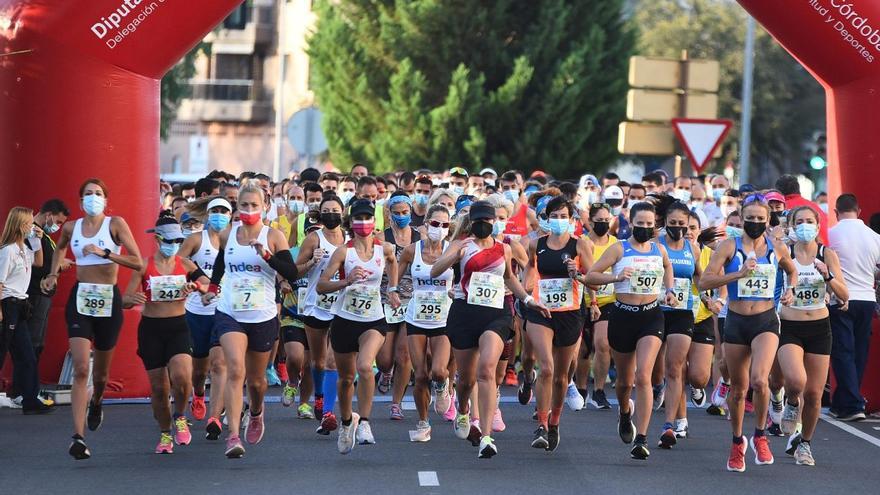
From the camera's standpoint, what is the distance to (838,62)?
1608 centimetres

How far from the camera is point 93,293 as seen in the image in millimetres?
13133

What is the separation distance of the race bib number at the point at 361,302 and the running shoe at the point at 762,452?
2.78 meters

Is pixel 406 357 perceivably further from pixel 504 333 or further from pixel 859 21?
pixel 859 21

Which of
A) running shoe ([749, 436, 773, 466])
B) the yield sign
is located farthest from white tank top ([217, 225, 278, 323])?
the yield sign

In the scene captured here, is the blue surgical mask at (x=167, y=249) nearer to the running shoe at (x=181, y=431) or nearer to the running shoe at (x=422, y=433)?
the running shoe at (x=181, y=431)

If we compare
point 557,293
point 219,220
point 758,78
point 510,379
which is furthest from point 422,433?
point 758,78

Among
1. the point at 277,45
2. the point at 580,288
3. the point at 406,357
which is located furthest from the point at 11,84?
the point at 277,45

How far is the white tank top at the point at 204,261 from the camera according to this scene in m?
14.0

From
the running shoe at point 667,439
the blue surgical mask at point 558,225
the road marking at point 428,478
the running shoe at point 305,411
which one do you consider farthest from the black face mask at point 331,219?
the running shoe at point 667,439

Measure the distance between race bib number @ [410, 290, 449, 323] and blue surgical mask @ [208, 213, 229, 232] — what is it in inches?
64.2

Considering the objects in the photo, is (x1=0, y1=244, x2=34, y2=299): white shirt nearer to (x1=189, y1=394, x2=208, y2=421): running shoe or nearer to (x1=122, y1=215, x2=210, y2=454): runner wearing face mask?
(x1=189, y1=394, x2=208, y2=421): running shoe

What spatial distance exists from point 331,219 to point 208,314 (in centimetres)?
123

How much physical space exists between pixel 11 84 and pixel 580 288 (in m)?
5.41

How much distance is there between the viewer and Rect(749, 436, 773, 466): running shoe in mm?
12805
